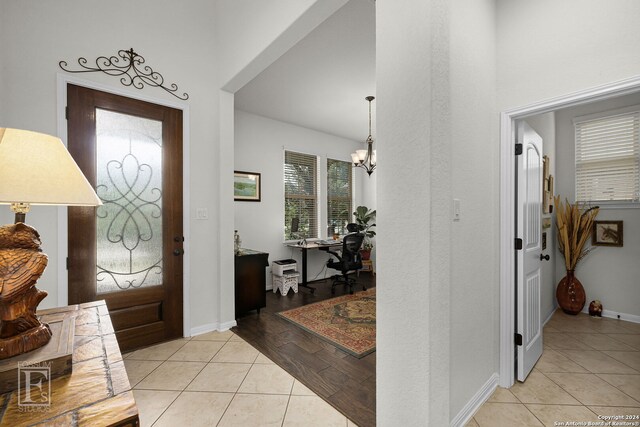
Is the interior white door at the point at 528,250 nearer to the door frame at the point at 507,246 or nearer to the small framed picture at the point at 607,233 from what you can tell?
the door frame at the point at 507,246

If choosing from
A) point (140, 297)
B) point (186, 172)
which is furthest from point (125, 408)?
point (186, 172)

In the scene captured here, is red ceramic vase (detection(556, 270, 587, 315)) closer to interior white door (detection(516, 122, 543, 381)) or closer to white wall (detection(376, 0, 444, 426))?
interior white door (detection(516, 122, 543, 381))

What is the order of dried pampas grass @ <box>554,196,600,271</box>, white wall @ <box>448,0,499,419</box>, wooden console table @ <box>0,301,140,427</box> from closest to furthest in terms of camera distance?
1. wooden console table @ <box>0,301,140,427</box>
2. white wall @ <box>448,0,499,419</box>
3. dried pampas grass @ <box>554,196,600,271</box>

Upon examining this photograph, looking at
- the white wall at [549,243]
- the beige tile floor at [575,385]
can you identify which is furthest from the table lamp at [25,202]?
the white wall at [549,243]

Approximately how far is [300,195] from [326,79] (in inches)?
93.1

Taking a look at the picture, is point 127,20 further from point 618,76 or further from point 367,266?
point 367,266

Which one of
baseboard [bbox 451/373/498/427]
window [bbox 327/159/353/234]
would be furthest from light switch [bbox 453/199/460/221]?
window [bbox 327/159/353/234]

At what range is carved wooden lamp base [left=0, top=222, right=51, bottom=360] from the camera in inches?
33.4

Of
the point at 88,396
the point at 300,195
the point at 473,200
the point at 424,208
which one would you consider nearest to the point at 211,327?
the point at 88,396

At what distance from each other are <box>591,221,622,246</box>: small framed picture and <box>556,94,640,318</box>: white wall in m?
0.06

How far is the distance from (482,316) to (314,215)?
155 inches

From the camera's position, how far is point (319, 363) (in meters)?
2.38

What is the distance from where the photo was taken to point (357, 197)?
6.34m

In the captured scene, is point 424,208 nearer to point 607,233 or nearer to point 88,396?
point 88,396
